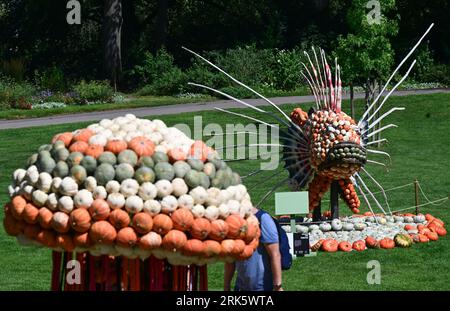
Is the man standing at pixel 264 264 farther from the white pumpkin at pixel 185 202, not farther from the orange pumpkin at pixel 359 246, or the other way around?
the orange pumpkin at pixel 359 246

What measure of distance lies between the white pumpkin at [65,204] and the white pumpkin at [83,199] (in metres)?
0.04

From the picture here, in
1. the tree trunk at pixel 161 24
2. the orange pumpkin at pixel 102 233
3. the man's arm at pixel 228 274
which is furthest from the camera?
the tree trunk at pixel 161 24

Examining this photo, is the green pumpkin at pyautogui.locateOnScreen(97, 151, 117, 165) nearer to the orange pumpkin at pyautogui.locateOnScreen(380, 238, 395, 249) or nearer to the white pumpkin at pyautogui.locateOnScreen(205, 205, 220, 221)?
the white pumpkin at pyautogui.locateOnScreen(205, 205, 220, 221)

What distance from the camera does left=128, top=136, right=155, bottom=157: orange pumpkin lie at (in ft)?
23.1

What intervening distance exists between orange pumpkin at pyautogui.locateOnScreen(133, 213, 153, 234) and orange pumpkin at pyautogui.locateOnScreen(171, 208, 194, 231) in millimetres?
160

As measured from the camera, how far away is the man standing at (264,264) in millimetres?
8336

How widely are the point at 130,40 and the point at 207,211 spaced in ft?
120

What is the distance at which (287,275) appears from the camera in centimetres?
1276

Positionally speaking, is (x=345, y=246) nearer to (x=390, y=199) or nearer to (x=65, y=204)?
(x=390, y=199)

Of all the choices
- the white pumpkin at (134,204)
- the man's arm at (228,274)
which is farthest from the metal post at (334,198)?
the white pumpkin at (134,204)

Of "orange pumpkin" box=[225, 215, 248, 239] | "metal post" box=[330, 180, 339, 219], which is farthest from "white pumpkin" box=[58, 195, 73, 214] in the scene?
"metal post" box=[330, 180, 339, 219]

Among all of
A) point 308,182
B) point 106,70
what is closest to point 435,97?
point 106,70
